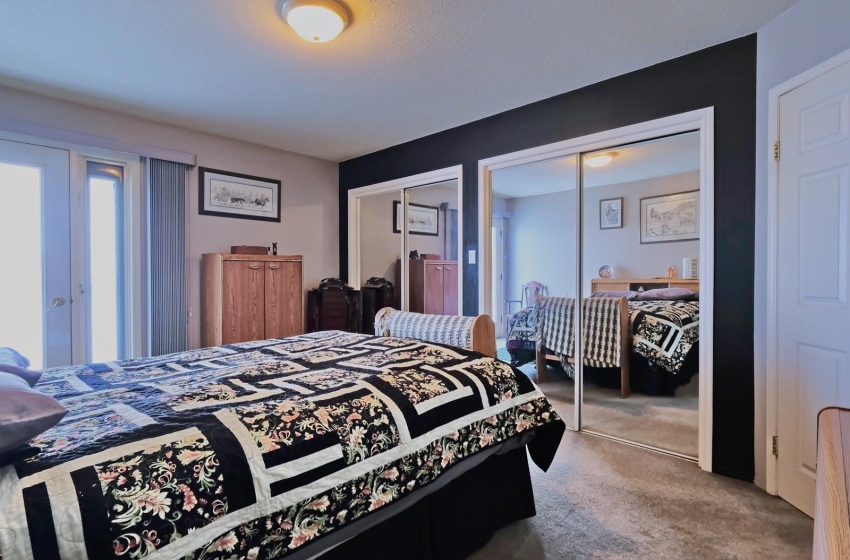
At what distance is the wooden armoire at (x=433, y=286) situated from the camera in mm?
4039

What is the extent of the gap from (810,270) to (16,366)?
329cm

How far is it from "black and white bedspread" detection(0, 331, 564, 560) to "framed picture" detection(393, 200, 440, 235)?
248 cm

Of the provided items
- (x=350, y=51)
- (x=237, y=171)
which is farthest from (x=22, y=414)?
(x=237, y=171)

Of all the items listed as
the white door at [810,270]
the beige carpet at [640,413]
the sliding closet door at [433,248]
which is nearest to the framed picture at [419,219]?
the sliding closet door at [433,248]

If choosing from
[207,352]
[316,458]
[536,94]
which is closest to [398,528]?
[316,458]

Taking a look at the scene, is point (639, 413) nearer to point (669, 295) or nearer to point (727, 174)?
point (669, 295)

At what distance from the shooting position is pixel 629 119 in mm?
2803

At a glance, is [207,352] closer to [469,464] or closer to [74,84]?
[469,464]

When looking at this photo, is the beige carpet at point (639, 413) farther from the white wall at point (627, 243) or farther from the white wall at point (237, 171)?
the white wall at point (237, 171)

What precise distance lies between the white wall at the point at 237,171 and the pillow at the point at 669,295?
335 centimetres

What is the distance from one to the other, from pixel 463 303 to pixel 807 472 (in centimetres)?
247

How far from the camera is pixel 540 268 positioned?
3443 millimetres

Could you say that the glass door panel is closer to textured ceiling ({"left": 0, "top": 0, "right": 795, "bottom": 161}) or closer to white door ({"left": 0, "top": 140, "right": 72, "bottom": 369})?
white door ({"left": 0, "top": 140, "right": 72, "bottom": 369})

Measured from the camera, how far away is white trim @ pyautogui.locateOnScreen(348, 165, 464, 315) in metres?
3.84
